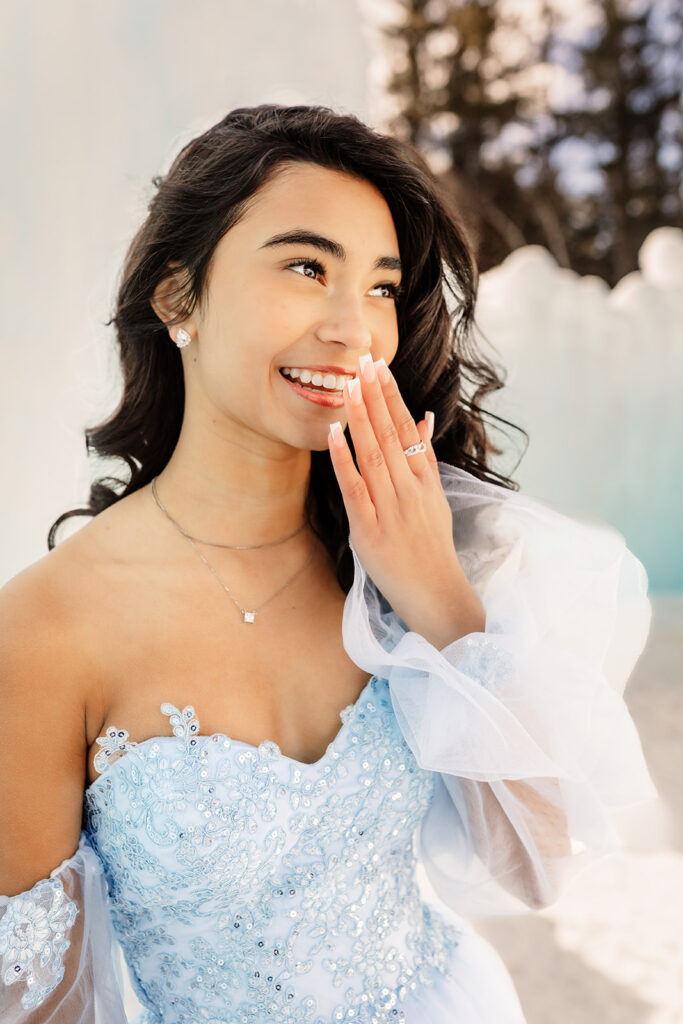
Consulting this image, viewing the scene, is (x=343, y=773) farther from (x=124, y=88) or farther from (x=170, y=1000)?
(x=124, y=88)

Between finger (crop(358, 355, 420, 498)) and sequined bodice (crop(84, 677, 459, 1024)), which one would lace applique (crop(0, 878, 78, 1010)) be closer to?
sequined bodice (crop(84, 677, 459, 1024))

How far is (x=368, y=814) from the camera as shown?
4.27 feet

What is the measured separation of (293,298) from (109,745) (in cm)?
64

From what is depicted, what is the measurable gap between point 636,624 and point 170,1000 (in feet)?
2.76

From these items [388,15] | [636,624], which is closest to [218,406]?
[636,624]

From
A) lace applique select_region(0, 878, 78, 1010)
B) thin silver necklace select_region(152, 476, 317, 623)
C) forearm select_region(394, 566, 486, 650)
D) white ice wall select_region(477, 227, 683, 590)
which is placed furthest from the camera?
white ice wall select_region(477, 227, 683, 590)

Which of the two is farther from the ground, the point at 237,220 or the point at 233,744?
the point at 237,220

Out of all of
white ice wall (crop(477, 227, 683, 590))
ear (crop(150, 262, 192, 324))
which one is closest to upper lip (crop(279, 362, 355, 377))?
ear (crop(150, 262, 192, 324))

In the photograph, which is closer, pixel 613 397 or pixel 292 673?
pixel 292 673

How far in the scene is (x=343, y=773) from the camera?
1.28m

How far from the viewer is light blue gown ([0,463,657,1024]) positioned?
1.19 meters

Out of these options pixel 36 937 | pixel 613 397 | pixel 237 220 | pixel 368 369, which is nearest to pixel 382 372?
pixel 368 369

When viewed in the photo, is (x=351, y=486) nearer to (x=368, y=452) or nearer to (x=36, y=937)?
(x=368, y=452)

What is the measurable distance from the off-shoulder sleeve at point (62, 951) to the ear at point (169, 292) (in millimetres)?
772
